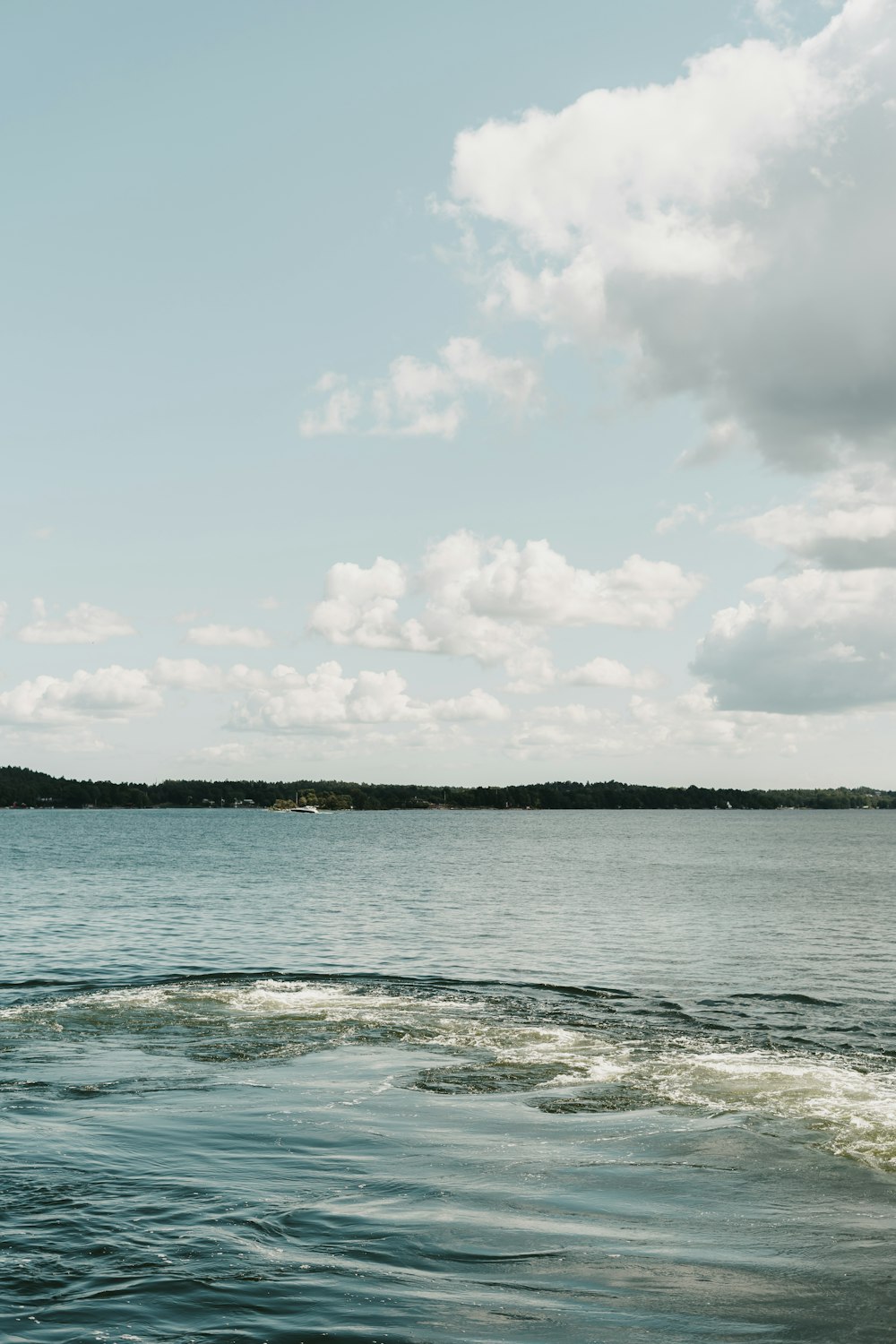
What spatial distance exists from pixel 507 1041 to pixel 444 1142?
934 cm

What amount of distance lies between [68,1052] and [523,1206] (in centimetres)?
1407

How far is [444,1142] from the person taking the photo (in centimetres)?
1731

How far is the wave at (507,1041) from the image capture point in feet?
66.8

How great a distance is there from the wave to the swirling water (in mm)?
127

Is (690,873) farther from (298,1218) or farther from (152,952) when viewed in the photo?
(298,1218)

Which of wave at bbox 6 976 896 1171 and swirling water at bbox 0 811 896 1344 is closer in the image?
swirling water at bbox 0 811 896 1344

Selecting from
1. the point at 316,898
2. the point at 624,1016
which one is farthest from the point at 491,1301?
the point at 316,898

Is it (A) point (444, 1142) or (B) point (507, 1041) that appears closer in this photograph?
(A) point (444, 1142)

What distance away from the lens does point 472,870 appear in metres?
104

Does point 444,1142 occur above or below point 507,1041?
above

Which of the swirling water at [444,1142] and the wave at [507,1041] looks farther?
the wave at [507,1041]

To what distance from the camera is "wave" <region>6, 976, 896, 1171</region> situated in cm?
2036

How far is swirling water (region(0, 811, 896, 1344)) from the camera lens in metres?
11.0

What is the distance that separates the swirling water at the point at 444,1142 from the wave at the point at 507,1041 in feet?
0.42
